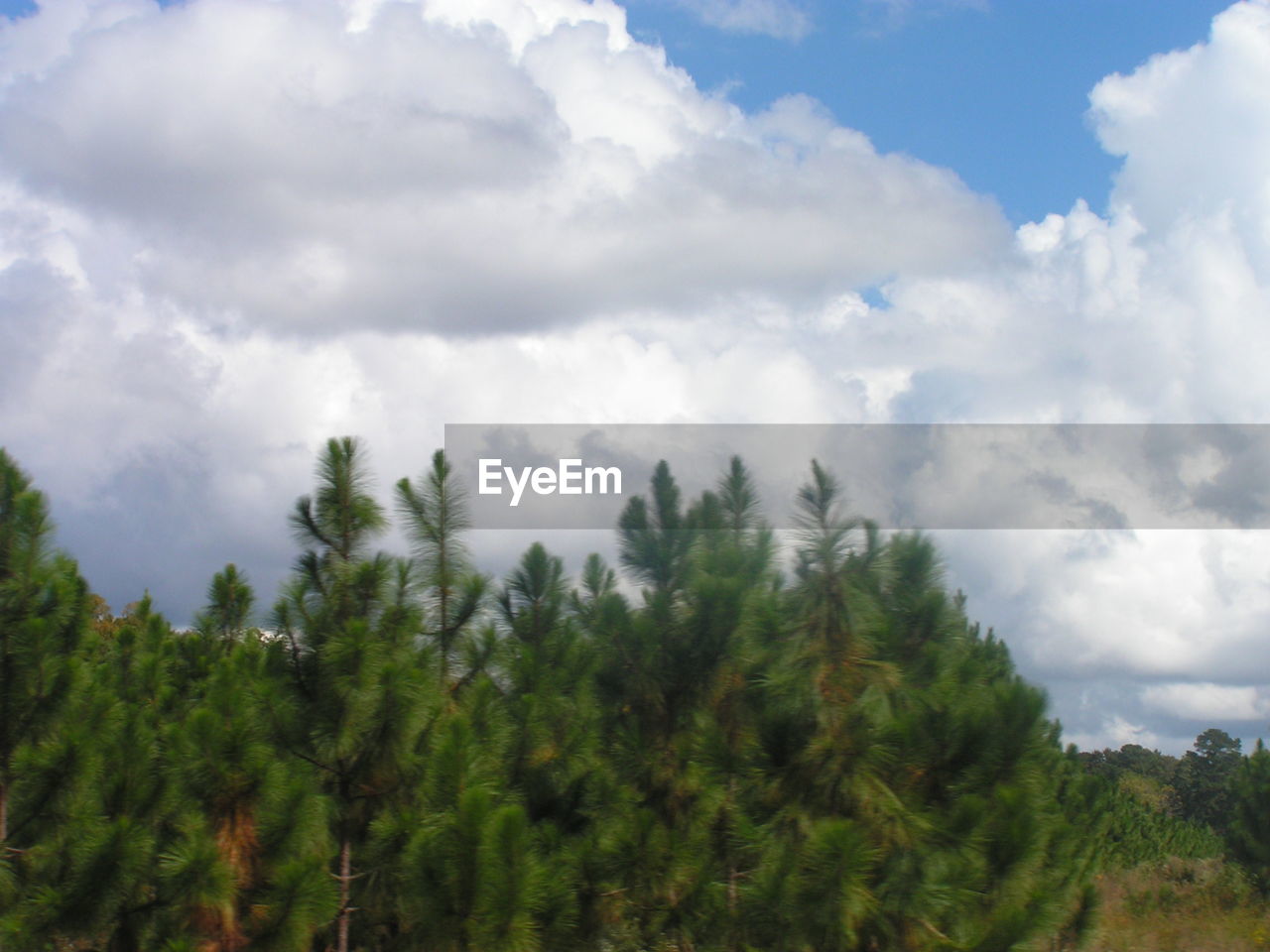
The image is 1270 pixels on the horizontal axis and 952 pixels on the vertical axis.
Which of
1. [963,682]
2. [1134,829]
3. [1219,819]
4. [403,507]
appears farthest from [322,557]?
[1219,819]

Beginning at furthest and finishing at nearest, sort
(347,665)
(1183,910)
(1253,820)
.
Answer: (1253,820) < (1183,910) < (347,665)

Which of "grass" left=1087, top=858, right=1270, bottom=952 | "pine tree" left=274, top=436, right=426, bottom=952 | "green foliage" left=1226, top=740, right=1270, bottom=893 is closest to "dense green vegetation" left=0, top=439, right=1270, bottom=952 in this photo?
"pine tree" left=274, top=436, right=426, bottom=952

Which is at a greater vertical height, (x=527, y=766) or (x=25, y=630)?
(x=25, y=630)

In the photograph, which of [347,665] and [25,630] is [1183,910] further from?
[25,630]

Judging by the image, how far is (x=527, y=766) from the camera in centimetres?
1087

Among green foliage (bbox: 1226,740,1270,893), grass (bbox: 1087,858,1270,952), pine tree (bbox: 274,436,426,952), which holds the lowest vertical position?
grass (bbox: 1087,858,1270,952)

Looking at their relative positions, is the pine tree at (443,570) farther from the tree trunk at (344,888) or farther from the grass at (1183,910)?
the grass at (1183,910)

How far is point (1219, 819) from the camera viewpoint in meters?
66.1

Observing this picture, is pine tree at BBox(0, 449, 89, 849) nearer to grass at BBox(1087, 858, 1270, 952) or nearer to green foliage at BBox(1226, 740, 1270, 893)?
grass at BBox(1087, 858, 1270, 952)

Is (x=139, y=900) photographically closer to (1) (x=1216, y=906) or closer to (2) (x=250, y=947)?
(2) (x=250, y=947)

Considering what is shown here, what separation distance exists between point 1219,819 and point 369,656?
6960 cm

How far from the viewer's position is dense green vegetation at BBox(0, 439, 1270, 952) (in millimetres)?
8273

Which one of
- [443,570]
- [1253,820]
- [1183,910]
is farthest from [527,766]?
[1253,820]

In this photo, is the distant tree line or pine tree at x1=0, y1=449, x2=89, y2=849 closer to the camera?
pine tree at x1=0, y1=449, x2=89, y2=849
